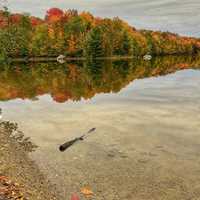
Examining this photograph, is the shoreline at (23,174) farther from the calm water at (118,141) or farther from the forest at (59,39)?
the forest at (59,39)

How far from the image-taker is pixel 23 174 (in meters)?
23.0

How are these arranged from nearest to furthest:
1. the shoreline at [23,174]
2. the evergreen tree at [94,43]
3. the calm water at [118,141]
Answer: the shoreline at [23,174] → the calm water at [118,141] → the evergreen tree at [94,43]

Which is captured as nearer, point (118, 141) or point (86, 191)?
point (86, 191)

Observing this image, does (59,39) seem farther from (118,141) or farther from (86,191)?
(86,191)

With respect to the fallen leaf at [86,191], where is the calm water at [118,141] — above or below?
below

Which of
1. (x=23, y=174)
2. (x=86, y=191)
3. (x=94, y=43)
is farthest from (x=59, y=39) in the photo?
(x=86, y=191)

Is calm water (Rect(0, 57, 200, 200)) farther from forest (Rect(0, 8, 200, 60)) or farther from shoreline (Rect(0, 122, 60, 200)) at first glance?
forest (Rect(0, 8, 200, 60))

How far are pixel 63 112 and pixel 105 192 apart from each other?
2447 cm

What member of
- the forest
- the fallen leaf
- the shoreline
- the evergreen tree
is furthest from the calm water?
the forest

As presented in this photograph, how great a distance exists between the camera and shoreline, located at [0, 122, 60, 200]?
19.9 meters

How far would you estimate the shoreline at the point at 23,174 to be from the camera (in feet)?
65.3

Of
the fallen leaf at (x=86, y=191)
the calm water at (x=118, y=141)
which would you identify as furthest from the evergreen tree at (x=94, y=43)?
the fallen leaf at (x=86, y=191)

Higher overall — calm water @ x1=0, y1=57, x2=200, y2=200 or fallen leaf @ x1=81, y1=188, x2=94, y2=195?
fallen leaf @ x1=81, y1=188, x2=94, y2=195

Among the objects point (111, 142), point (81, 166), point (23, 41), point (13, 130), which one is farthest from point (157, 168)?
point (23, 41)
